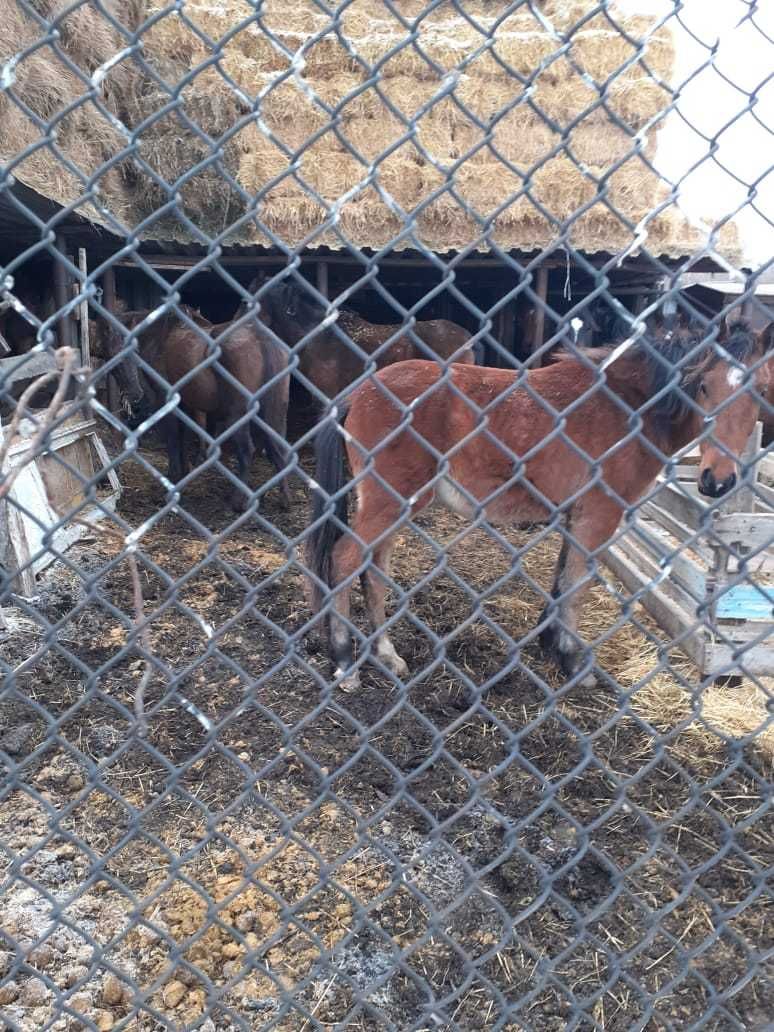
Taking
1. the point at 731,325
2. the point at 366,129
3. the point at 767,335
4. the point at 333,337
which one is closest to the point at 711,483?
the point at 767,335

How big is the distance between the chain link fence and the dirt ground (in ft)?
0.07

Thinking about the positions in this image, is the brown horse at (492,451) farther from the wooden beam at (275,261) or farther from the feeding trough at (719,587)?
the wooden beam at (275,261)

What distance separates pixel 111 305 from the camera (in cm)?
916

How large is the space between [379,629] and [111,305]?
879cm

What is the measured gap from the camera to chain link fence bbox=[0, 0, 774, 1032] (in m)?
1.37

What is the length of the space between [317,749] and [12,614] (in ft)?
8.59

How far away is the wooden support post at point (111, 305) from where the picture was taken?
880 cm

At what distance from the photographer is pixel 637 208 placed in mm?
10227

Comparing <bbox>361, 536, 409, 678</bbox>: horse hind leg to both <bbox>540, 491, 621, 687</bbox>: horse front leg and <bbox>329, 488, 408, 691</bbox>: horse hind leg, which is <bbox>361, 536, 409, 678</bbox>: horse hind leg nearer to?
<bbox>329, 488, 408, 691</bbox>: horse hind leg

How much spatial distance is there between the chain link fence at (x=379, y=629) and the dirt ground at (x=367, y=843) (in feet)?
0.07

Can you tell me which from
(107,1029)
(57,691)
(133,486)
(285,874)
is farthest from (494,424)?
(133,486)

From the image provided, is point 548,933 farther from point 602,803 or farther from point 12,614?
point 12,614

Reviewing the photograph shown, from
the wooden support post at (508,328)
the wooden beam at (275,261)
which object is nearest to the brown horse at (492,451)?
the wooden beam at (275,261)

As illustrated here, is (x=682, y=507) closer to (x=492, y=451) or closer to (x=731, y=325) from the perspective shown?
(x=492, y=451)
